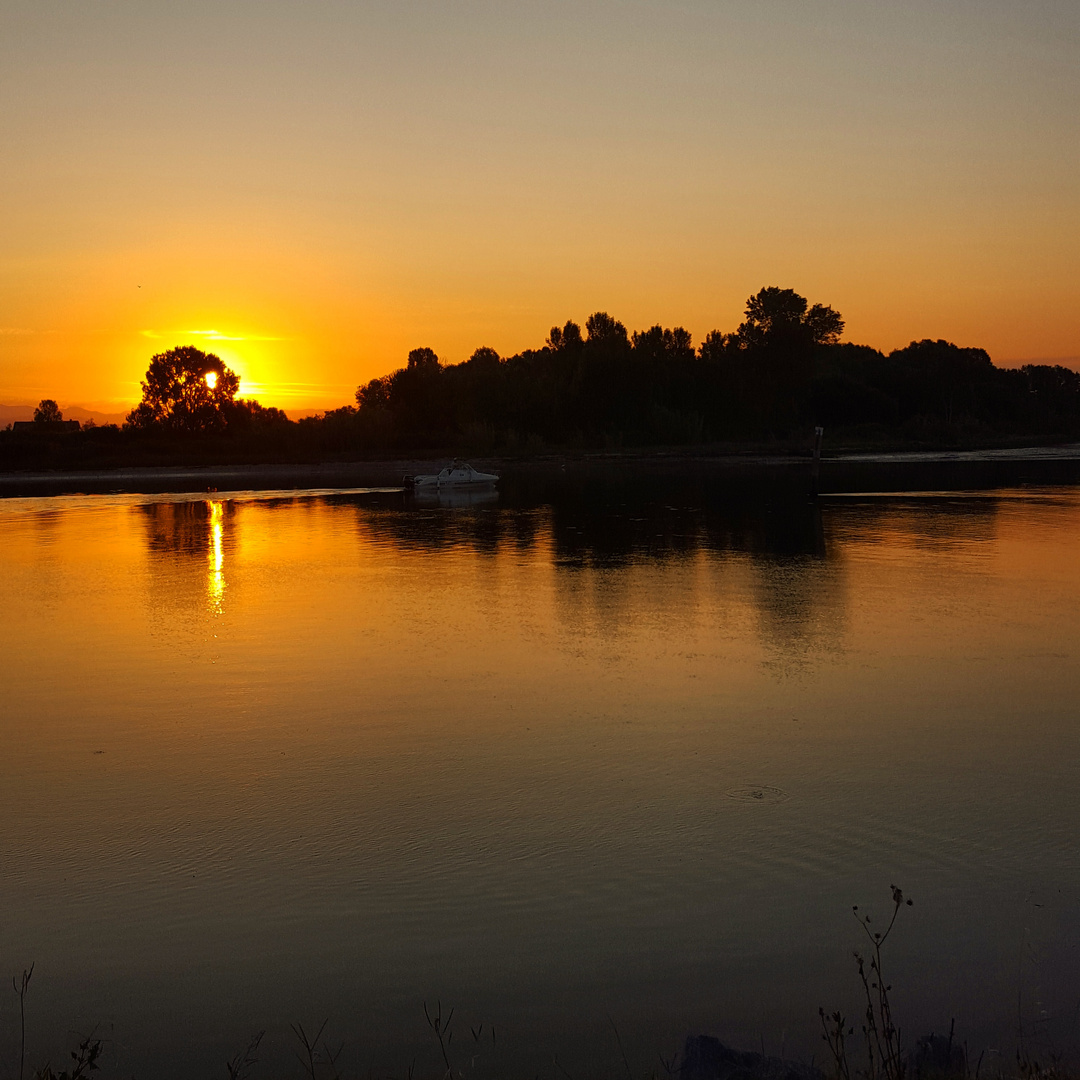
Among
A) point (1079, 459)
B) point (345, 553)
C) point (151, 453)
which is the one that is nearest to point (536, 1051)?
point (345, 553)

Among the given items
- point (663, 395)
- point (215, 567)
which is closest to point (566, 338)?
point (663, 395)

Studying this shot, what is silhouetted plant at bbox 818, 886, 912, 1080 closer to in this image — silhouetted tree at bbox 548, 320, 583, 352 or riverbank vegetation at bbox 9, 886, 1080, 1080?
riverbank vegetation at bbox 9, 886, 1080, 1080

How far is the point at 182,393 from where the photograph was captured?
110 m

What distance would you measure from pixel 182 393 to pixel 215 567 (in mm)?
90466

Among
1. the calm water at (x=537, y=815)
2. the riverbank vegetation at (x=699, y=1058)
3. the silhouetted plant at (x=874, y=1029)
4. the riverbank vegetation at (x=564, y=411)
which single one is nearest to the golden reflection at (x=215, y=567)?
the calm water at (x=537, y=815)

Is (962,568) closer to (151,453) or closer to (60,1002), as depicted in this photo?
(60,1002)

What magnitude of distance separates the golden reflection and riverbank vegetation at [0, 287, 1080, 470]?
54659mm

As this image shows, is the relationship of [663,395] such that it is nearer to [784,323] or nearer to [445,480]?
[784,323]

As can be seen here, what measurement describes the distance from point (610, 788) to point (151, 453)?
92813 millimetres

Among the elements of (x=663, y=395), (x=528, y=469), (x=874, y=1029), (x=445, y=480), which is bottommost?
(x=874, y=1029)

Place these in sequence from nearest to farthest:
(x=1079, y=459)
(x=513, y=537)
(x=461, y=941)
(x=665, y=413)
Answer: (x=461, y=941) → (x=513, y=537) → (x=1079, y=459) → (x=665, y=413)

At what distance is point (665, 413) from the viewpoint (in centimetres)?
10331

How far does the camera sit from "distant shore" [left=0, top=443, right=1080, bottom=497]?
67562mm

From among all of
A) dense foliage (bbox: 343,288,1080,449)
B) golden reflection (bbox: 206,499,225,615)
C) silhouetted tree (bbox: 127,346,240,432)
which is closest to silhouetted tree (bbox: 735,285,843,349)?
dense foliage (bbox: 343,288,1080,449)
